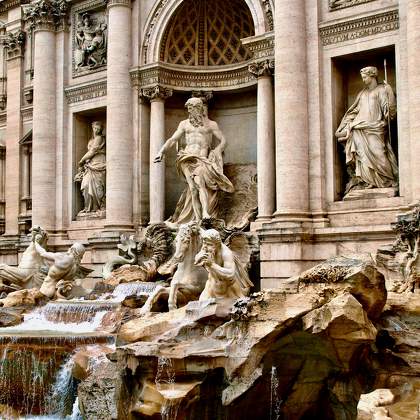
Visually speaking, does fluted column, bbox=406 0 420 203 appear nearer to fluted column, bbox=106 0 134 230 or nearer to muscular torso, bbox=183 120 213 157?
muscular torso, bbox=183 120 213 157

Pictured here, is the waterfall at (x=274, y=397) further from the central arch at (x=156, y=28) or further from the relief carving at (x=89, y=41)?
the relief carving at (x=89, y=41)

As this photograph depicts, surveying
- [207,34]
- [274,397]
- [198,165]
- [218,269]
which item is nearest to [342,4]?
[207,34]

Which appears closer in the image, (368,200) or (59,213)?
(368,200)

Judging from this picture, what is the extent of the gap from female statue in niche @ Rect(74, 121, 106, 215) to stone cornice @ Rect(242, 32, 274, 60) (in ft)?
20.1

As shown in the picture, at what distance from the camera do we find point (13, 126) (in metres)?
25.7

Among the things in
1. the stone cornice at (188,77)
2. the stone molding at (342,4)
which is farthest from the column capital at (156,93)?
the stone molding at (342,4)

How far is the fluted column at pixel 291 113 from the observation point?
17.0m

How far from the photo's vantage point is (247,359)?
1074 cm

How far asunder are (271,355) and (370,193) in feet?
20.6

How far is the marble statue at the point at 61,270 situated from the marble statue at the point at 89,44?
653 centimetres

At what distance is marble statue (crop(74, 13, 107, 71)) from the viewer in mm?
22625

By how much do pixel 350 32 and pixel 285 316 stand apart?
8446 mm

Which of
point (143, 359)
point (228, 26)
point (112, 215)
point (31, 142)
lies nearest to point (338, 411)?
point (143, 359)

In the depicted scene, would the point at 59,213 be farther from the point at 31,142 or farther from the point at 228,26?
the point at 228,26
